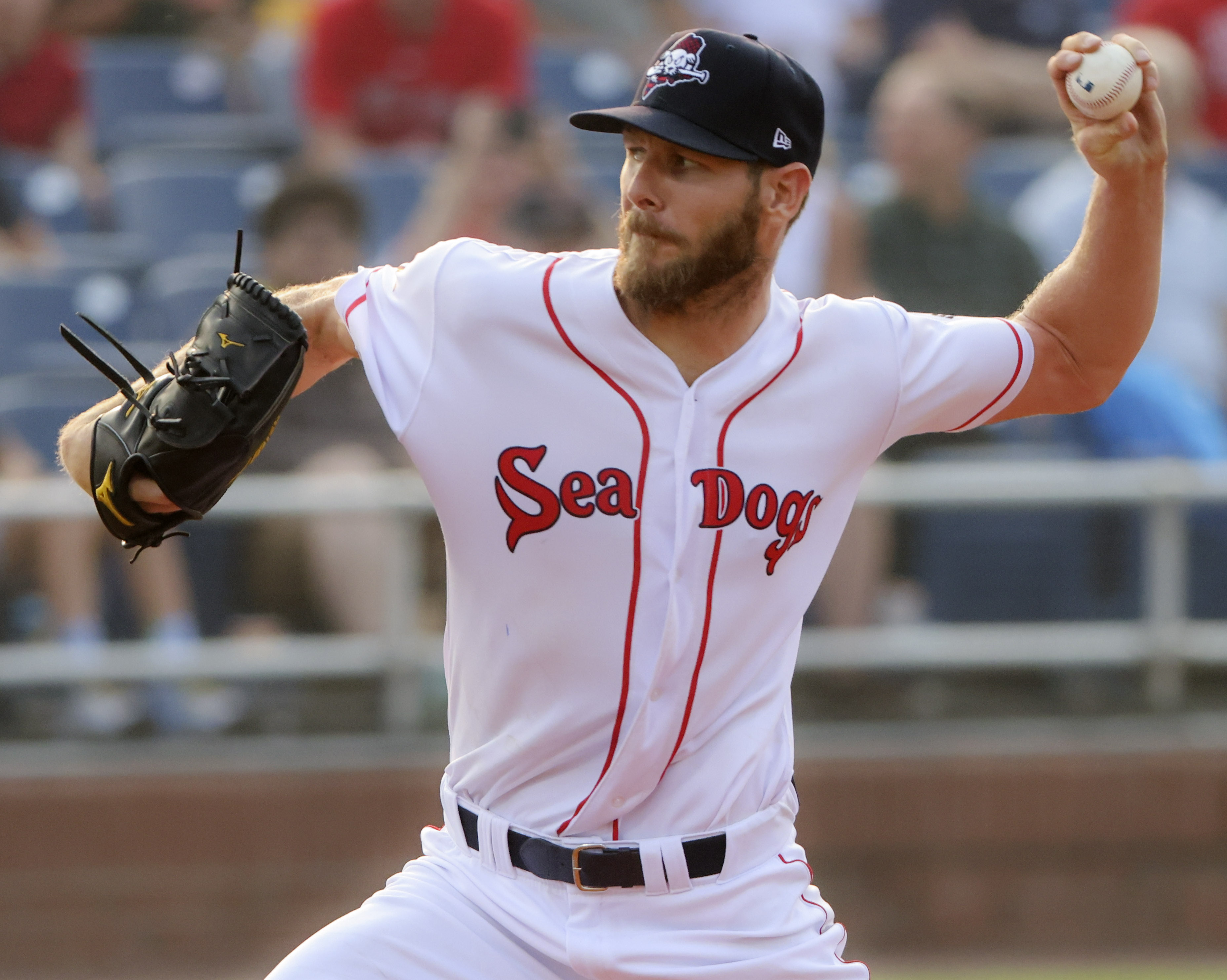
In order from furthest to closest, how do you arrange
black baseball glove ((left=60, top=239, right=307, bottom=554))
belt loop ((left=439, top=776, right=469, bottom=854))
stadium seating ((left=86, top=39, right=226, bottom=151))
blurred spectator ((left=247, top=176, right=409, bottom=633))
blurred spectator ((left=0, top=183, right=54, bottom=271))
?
stadium seating ((left=86, top=39, right=226, bottom=151)) → blurred spectator ((left=0, top=183, right=54, bottom=271)) → blurred spectator ((left=247, top=176, right=409, bottom=633)) → belt loop ((left=439, top=776, right=469, bottom=854)) → black baseball glove ((left=60, top=239, right=307, bottom=554))

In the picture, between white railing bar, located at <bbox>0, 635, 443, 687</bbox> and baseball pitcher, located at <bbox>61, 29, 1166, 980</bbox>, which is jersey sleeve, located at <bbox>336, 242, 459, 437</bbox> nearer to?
baseball pitcher, located at <bbox>61, 29, 1166, 980</bbox>

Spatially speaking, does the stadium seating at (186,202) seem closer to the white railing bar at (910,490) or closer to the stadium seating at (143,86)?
the stadium seating at (143,86)

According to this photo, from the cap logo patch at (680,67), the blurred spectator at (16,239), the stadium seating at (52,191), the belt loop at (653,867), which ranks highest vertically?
the stadium seating at (52,191)

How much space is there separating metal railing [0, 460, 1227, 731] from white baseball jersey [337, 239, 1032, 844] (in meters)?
2.49

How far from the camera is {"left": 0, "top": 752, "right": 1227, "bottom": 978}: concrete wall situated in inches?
204

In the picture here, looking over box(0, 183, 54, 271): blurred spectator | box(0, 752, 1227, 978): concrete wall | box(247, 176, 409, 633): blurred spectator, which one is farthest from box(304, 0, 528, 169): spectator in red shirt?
box(0, 752, 1227, 978): concrete wall

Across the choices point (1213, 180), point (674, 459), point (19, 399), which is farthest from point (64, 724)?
point (1213, 180)

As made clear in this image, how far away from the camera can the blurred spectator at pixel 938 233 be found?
588cm

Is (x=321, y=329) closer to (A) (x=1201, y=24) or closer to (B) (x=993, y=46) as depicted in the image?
(B) (x=993, y=46)

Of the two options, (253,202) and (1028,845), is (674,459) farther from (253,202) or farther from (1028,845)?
(253,202)

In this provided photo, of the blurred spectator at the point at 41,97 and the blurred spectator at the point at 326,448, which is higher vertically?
the blurred spectator at the point at 41,97

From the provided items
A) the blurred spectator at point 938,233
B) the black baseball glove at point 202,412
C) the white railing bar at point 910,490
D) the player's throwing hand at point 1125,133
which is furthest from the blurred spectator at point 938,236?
the black baseball glove at point 202,412

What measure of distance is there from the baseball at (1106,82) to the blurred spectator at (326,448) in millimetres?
2990

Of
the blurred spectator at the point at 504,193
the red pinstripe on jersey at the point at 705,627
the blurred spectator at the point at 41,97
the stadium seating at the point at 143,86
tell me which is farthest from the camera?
the stadium seating at the point at 143,86
